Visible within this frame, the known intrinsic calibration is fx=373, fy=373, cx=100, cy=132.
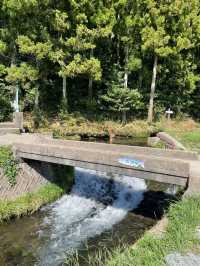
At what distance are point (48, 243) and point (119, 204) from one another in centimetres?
384

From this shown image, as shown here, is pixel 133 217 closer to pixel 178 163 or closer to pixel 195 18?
pixel 178 163

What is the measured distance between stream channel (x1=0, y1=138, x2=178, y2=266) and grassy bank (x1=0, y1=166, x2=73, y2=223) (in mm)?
231

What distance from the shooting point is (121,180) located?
51.8ft

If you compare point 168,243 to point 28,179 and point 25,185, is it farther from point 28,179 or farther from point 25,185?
point 28,179

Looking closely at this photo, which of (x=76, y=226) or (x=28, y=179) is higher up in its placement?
(x=28, y=179)

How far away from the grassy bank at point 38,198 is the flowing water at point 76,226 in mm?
253

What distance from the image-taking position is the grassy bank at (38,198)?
1188 centimetres

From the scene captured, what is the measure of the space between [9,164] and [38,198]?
5.06 feet

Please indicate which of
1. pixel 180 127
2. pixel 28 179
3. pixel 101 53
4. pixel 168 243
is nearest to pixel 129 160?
pixel 168 243

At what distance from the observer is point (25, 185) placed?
512 inches

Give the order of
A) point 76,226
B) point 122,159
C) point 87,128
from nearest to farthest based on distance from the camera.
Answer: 1. point 122,159
2. point 76,226
3. point 87,128

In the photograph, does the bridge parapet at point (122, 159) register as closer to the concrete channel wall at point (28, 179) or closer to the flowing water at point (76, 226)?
the concrete channel wall at point (28, 179)

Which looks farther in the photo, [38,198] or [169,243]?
[38,198]

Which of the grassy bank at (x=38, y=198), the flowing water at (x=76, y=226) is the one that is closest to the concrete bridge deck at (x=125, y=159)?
the grassy bank at (x=38, y=198)
